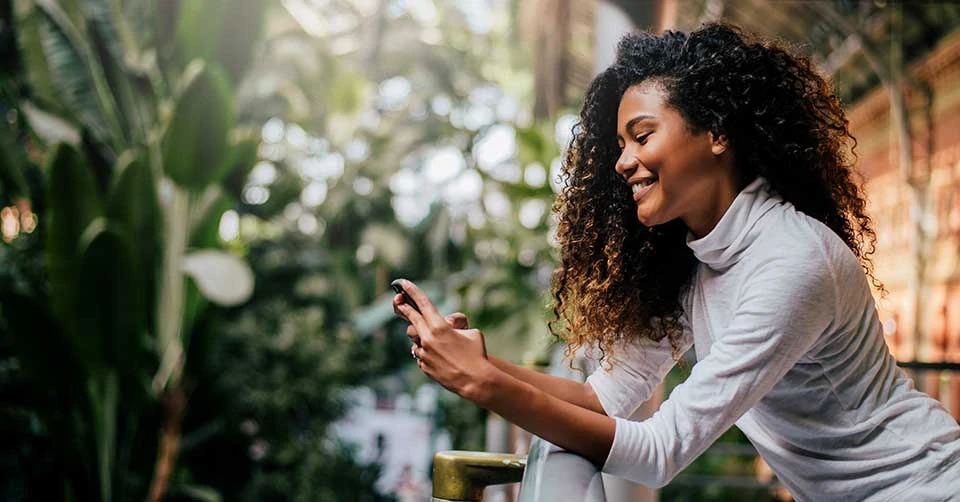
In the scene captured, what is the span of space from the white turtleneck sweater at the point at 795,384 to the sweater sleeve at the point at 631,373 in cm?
8

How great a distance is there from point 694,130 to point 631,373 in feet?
1.10

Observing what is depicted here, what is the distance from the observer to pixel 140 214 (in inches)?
205

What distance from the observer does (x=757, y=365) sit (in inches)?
41.7

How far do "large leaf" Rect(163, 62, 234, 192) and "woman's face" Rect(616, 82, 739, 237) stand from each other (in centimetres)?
403

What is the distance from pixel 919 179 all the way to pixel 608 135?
726cm

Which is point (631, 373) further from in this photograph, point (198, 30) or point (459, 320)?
point (198, 30)

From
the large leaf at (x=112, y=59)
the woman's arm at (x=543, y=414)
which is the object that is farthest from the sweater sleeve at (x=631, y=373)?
the large leaf at (x=112, y=59)

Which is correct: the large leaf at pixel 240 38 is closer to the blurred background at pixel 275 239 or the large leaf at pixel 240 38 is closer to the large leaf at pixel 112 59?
the blurred background at pixel 275 239

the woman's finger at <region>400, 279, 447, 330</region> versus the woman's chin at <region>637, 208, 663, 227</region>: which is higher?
the woman's chin at <region>637, 208, 663, 227</region>

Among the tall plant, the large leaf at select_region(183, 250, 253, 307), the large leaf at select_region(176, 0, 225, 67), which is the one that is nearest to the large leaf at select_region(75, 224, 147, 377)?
the tall plant

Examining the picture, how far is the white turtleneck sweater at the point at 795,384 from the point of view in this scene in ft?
3.49

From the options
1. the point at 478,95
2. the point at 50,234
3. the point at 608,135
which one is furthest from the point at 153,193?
the point at 478,95

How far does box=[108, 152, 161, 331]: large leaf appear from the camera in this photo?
493cm

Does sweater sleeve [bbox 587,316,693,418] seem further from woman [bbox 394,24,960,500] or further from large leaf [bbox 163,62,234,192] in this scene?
large leaf [bbox 163,62,234,192]
